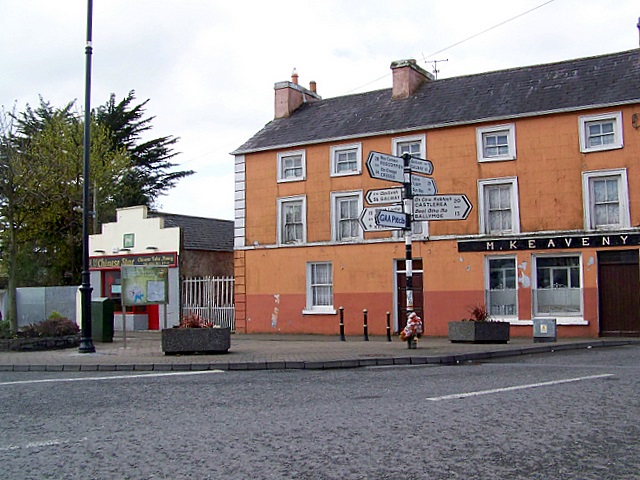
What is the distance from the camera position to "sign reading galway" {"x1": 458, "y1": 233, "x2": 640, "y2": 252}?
22.2m

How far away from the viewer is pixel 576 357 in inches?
600

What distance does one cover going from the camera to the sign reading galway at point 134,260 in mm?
30438

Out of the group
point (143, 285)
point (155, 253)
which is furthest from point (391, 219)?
point (155, 253)

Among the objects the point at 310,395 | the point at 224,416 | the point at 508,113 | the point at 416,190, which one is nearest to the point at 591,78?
the point at 508,113

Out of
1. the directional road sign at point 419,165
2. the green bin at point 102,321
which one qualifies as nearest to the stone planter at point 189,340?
the directional road sign at point 419,165

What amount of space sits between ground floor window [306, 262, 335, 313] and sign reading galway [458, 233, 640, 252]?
5.15 meters

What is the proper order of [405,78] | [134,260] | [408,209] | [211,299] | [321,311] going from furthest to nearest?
[134,260], [211,299], [405,78], [321,311], [408,209]

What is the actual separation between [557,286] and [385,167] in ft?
32.7

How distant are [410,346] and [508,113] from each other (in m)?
10.5

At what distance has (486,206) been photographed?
80.3 feet

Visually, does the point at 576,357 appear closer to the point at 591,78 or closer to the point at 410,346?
the point at 410,346

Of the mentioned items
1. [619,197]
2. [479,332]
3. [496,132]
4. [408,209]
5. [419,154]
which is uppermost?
[496,132]

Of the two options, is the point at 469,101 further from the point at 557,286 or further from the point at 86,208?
the point at 86,208

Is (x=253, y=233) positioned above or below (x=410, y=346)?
above
